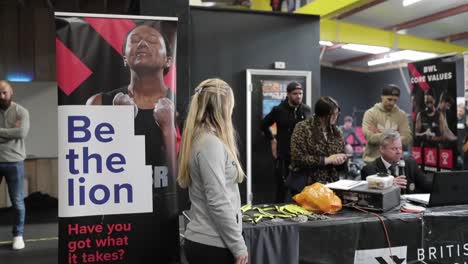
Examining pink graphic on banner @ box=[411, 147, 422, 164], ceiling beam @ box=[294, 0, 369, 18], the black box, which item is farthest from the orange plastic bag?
ceiling beam @ box=[294, 0, 369, 18]

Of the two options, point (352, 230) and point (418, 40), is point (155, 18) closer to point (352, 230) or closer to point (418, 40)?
point (352, 230)

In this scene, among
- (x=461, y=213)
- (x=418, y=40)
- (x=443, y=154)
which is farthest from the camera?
(x=418, y=40)

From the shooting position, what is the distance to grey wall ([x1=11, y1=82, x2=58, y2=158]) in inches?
224

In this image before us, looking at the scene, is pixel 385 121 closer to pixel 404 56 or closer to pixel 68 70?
pixel 68 70

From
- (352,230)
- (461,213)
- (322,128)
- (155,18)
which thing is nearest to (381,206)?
(352,230)

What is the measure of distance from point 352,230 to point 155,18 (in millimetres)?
1506

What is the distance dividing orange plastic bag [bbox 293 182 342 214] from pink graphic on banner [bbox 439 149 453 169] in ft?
7.95

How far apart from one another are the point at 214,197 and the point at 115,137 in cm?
86

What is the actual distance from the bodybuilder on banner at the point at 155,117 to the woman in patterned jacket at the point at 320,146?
0.96 m

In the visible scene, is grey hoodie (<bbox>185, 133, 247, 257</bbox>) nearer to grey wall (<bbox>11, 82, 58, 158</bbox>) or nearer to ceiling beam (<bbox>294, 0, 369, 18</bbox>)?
ceiling beam (<bbox>294, 0, 369, 18</bbox>)

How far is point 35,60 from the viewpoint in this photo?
18.9 feet

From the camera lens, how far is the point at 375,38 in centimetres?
824

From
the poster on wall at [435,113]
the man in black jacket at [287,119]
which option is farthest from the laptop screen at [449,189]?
the poster on wall at [435,113]

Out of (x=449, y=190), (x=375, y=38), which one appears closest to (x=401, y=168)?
(x=449, y=190)
